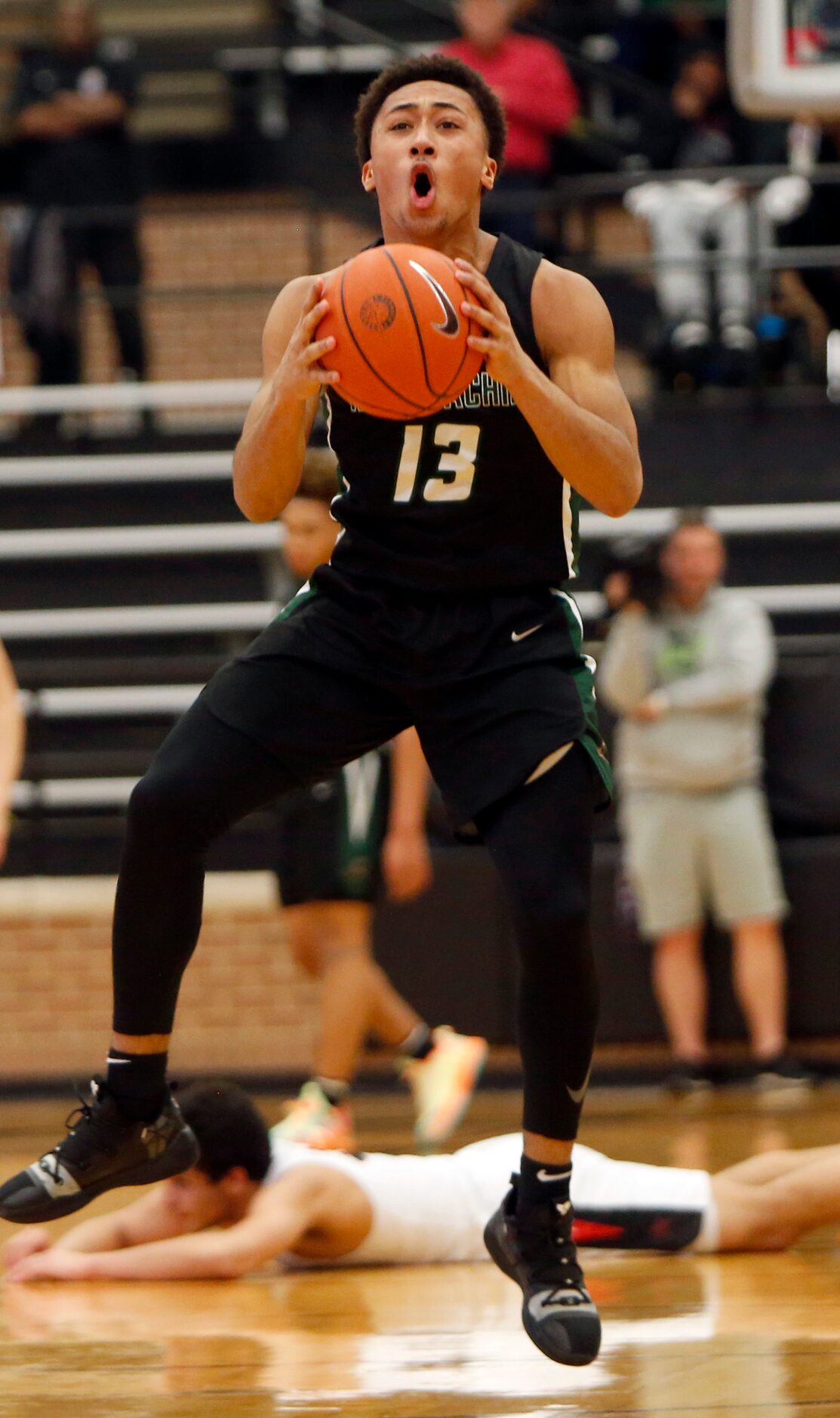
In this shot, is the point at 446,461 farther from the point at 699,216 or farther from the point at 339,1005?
the point at 699,216

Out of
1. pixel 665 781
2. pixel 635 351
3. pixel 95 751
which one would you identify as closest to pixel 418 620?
pixel 665 781

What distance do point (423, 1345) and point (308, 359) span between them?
1955mm

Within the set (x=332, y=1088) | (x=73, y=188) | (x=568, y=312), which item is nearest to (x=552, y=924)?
(x=568, y=312)

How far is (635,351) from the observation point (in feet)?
32.6

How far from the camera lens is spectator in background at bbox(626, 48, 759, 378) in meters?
8.76

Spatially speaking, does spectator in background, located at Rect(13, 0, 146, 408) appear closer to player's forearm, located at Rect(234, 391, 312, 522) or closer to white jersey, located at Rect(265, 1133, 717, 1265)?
white jersey, located at Rect(265, 1133, 717, 1265)

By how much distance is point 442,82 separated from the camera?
341cm

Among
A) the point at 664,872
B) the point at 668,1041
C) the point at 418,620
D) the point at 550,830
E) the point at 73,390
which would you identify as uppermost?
the point at 73,390

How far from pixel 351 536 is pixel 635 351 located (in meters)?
6.68

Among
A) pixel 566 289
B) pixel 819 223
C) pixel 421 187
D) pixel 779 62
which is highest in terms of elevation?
pixel 779 62

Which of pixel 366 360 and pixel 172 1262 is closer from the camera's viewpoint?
pixel 366 360

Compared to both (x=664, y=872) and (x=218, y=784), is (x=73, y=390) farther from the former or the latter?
(x=218, y=784)

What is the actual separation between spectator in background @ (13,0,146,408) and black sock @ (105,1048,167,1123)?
5960 mm

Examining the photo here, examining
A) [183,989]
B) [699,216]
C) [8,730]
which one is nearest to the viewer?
[8,730]
